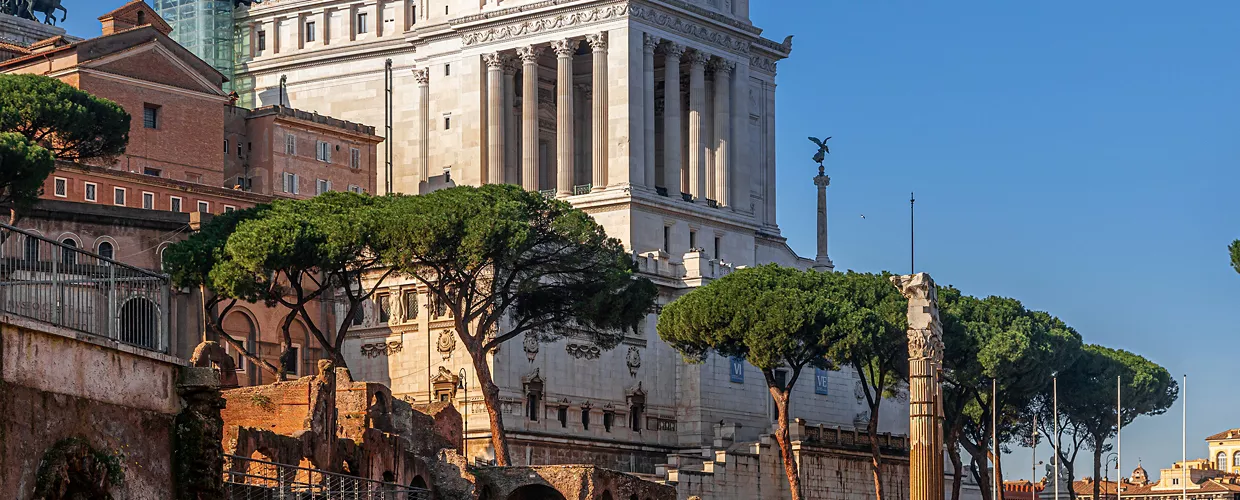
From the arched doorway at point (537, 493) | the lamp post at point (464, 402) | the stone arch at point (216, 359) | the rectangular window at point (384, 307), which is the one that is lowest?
the arched doorway at point (537, 493)

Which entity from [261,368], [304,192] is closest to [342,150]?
[304,192]

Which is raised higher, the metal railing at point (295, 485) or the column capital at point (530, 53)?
the column capital at point (530, 53)

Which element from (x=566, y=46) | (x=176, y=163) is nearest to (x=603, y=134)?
(x=566, y=46)

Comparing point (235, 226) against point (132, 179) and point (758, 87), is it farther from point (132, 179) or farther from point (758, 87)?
point (758, 87)

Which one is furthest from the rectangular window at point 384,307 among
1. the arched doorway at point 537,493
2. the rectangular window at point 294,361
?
the arched doorway at point 537,493

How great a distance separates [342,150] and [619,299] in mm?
25279

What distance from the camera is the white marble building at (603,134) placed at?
87.9m

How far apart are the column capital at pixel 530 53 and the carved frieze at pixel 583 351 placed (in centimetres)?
2033

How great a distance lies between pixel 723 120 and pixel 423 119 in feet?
45.8

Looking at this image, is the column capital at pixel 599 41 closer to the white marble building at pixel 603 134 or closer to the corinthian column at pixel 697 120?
the white marble building at pixel 603 134

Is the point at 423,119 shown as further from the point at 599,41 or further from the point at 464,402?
the point at 464,402

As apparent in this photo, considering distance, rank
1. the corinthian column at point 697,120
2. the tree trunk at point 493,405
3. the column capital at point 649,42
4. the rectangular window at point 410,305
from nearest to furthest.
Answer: the tree trunk at point 493,405 → the rectangular window at point 410,305 → the column capital at point 649,42 → the corinthian column at point 697,120

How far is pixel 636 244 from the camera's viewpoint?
96312 mm

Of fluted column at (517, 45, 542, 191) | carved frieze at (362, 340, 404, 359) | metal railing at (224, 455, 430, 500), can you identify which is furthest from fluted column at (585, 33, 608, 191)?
metal railing at (224, 455, 430, 500)
